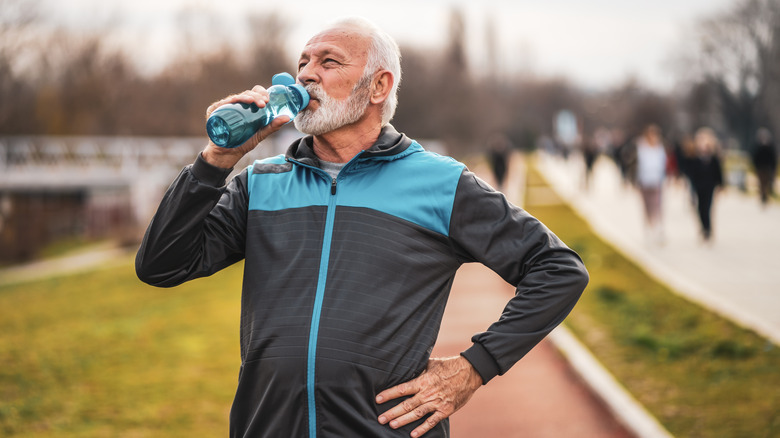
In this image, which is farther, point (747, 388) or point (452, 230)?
point (747, 388)

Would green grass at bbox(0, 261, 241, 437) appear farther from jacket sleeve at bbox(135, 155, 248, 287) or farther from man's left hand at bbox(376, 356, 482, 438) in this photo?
man's left hand at bbox(376, 356, 482, 438)

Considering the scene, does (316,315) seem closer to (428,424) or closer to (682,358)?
(428,424)

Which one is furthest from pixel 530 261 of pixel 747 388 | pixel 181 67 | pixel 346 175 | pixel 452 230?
pixel 181 67

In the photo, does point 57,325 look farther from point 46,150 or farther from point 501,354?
point 46,150

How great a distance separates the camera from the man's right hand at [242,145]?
225 cm

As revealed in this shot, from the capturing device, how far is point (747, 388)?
6.23 metres

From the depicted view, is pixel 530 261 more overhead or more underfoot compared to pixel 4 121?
more overhead

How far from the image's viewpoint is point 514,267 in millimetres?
2439

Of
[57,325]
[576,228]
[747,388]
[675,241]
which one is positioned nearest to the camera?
[747,388]

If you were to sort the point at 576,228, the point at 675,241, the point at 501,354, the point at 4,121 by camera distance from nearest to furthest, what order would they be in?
1. the point at 501,354
2. the point at 675,241
3. the point at 576,228
4. the point at 4,121

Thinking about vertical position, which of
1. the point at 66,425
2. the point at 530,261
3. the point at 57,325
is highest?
the point at 530,261

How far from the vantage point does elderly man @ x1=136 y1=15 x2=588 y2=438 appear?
2.30 m

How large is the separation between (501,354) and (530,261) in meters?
0.31

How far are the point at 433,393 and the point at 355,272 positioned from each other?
17.6 inches
